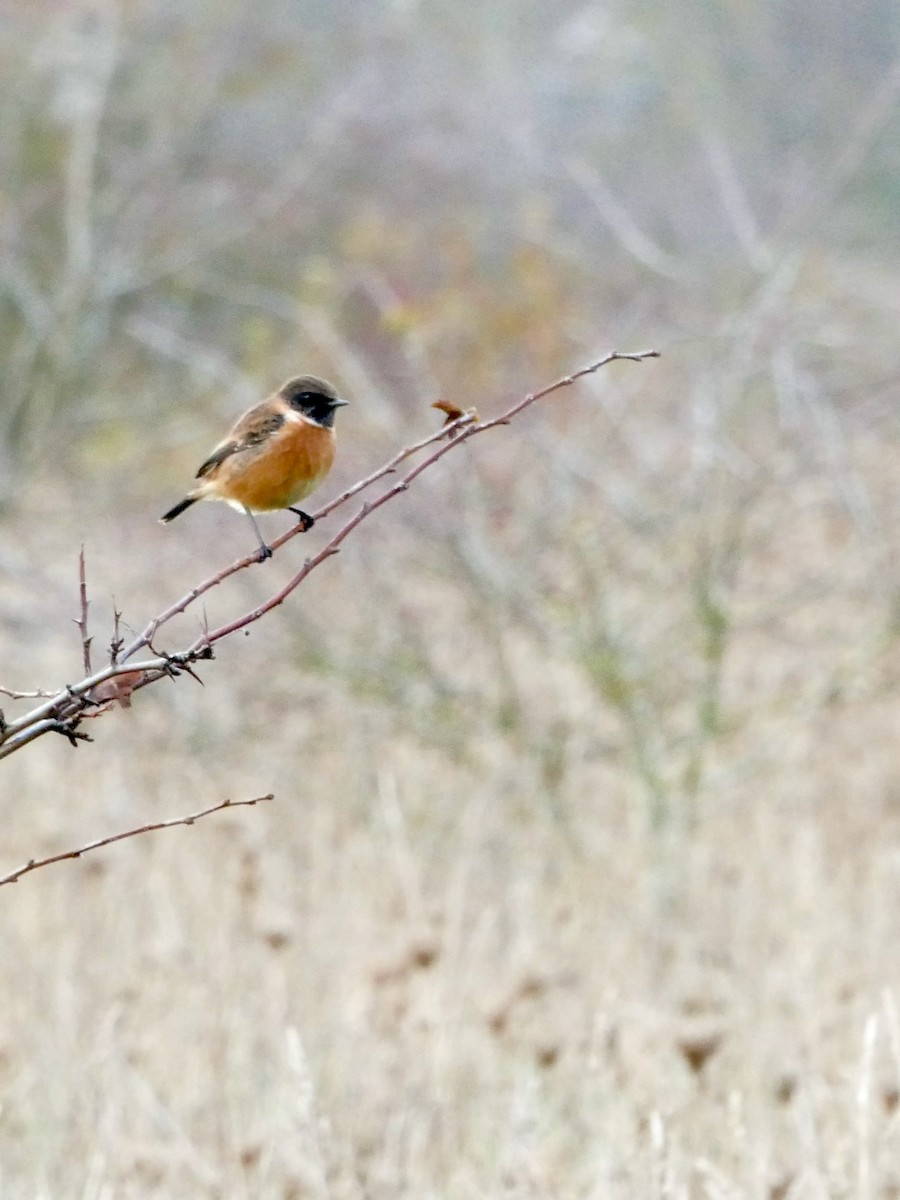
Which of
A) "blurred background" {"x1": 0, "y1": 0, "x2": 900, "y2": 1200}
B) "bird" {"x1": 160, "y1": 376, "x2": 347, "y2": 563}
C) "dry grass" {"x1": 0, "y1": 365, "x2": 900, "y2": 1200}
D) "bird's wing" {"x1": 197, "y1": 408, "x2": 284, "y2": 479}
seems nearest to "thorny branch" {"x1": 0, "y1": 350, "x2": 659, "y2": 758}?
"blurred background" {"x1": 0, "y1": 0, "x2": 900, "y2": 1200}

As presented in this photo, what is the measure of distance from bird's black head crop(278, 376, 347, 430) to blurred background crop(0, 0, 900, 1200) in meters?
0.45

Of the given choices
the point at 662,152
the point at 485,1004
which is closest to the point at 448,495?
the point at 485,1004

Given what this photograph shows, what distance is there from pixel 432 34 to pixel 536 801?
32.5 ft

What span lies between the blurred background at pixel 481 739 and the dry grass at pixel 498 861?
2 cm

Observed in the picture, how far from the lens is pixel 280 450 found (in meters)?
3.00

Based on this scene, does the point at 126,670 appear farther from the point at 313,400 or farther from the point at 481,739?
the point at 481,739

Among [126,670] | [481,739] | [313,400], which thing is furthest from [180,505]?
[481,739]

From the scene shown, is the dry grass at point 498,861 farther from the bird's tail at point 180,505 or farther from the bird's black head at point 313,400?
the bird's black head at point 313,400

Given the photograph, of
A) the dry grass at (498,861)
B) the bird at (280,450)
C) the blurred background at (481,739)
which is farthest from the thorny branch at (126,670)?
the dry grass at (498,861)

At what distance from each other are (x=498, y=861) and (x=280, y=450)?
12.0 feet

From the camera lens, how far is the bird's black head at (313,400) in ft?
9.81

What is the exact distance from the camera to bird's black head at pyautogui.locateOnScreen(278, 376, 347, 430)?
2990 mm

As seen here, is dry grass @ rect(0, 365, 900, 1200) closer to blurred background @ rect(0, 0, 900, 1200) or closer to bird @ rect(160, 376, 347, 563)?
blurred background @ rect(0, 0, 900, 1200)

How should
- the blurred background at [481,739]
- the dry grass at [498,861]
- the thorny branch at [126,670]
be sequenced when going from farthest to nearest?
the blurred background at [481,739], the dry grass at [498,861], the thorny branch at [126,670]
